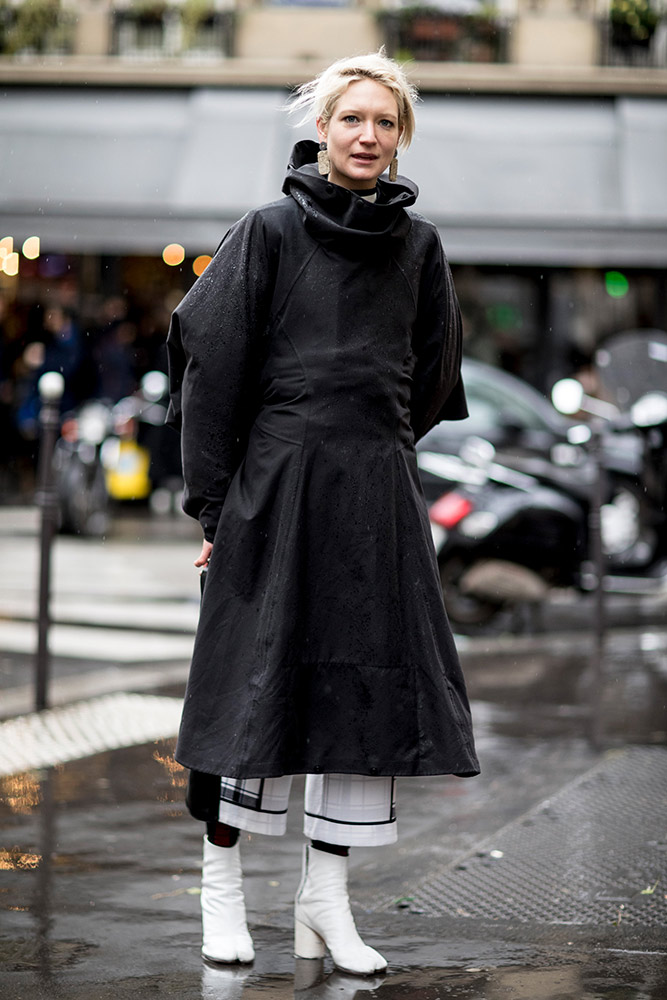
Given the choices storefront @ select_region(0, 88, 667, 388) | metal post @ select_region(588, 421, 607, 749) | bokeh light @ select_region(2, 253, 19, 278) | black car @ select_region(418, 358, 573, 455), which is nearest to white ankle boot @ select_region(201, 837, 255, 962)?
metal post @ select_region(588, 421, 607, 749)

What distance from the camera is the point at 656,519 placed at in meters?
10.5

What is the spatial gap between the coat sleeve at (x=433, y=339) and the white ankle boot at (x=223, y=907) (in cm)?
110

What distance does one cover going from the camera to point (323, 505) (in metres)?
3.25

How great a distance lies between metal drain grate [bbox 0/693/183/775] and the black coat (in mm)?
2320

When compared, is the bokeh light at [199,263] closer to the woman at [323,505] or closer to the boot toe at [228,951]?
the woman at [323,505]

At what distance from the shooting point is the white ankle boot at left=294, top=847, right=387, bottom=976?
3.35m

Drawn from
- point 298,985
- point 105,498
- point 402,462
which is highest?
point 402,462

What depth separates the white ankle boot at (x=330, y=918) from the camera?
335cm

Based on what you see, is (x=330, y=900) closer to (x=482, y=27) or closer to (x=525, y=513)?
(x=525, y=513)

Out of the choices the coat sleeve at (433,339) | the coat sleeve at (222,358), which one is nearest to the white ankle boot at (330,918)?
the coat sleeve at (222,358)

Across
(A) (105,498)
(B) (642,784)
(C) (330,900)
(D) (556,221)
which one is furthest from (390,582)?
(D) (556,221)

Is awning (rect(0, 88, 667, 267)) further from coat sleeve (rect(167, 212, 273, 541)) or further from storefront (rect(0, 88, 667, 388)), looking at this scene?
coat sleeve (rect(167, 212, 273, 541))

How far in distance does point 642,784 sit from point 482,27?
1477 cm

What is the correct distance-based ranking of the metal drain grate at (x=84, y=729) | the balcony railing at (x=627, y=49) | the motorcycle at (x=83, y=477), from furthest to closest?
the balcony railing at (x=627, y=49) < the motorcycle at (x=83, y=477) < the metal drain grate at (x=84, y=729)
